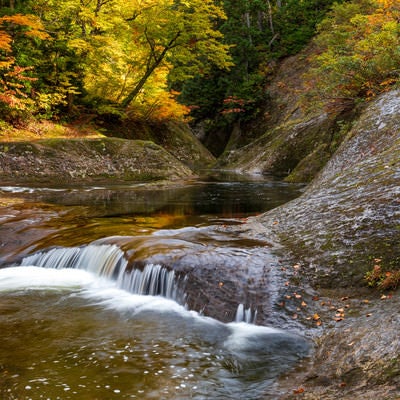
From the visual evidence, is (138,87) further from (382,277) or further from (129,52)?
(382,277)

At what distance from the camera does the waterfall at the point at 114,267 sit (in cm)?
569

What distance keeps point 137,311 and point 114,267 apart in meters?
1.30

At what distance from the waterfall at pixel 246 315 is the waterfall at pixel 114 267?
84cm

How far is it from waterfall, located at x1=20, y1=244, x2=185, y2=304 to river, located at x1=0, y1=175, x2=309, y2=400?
19 mm

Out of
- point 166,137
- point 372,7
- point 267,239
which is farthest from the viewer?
point 166,137

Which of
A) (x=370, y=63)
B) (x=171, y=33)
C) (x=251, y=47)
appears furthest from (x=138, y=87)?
(x=370, y=63)

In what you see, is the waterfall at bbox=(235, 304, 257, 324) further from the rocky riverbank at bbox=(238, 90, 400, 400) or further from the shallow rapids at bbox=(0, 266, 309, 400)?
the rocky riverbank at bbox=(238, 90, 400, 400)

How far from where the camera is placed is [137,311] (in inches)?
212

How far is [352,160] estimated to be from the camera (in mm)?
9758

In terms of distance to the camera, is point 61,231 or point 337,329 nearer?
point 337,329

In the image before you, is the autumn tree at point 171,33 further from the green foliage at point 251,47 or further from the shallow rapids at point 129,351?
the shallow rapids at point 129,351

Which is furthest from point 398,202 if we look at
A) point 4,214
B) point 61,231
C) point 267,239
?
point 4,214

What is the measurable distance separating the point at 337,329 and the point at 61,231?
19.0 ft

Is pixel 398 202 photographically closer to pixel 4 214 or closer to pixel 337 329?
pixel 337 329
